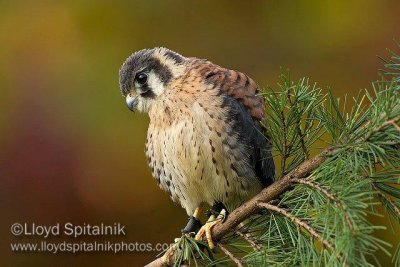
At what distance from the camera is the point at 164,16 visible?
2896 millimetres

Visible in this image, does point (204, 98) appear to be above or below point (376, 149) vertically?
above

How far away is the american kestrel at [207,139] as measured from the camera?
5.96ft

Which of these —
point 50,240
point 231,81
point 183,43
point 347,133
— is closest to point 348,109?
point 183,43

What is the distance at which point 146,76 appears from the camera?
79.9 inches

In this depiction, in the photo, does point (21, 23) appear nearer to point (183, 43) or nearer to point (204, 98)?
point (183, 43)

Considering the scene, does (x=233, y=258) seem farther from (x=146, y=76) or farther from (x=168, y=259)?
(x=146, y=76)

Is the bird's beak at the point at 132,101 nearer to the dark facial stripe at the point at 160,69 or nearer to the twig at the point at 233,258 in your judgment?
the dark facial stripe at the point at 160,69

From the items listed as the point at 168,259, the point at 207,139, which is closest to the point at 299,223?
the point at 168,259

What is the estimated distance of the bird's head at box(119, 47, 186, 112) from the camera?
6.60 ft

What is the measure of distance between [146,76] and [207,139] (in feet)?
1.05

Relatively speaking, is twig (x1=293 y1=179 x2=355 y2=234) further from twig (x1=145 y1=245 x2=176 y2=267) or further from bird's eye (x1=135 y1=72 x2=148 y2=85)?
bird's eye (x1=135 y1=72 x2=148 y2=85)

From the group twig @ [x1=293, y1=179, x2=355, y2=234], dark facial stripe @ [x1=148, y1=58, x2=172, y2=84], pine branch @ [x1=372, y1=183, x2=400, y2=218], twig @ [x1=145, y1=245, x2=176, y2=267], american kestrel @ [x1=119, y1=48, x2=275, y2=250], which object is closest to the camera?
twig @ [x1=293, y1=179, x2=355, y2=234]

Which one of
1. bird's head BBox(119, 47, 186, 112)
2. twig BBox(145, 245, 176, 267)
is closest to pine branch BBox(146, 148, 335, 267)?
twig BBox(145, 245, 176, 267)

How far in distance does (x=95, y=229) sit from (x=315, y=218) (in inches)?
60.6
